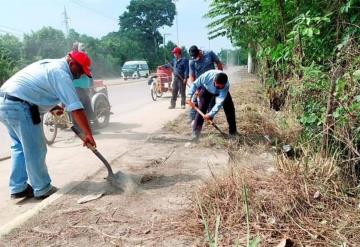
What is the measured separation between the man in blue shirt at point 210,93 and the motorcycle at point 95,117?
7.76 feet

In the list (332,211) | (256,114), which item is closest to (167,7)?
(256,114)

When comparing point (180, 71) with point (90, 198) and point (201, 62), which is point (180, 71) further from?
point (90, 198)

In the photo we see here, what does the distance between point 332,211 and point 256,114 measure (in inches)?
191

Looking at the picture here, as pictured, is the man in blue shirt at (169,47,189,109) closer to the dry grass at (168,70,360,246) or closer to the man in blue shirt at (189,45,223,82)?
the man in blue shirt at (189,45,223,82)

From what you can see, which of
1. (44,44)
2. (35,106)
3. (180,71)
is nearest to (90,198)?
(35,106)

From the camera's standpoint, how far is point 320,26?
16.0ft

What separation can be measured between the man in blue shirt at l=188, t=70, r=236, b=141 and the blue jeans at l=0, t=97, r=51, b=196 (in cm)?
272

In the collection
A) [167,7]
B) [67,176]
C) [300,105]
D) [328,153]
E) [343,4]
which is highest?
[167,7]

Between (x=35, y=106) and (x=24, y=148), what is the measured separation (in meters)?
0.47

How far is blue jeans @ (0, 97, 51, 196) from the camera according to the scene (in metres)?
4.42

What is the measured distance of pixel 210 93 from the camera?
6930 mm

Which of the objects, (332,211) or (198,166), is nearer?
(332,211)

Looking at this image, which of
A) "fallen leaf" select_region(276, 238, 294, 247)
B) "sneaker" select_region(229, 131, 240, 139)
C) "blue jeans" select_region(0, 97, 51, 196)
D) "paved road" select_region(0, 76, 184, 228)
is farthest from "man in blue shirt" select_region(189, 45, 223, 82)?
"fallen leaf" select_region(276, 238, 294, 247)

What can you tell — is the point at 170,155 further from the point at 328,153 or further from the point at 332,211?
the point at 332,211
